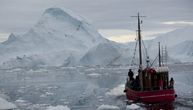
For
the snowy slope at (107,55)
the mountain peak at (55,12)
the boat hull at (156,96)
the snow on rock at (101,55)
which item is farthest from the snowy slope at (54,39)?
the boat hull at (156,96)

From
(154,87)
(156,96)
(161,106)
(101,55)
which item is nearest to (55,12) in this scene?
(101,55)

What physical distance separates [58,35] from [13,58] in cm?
1101

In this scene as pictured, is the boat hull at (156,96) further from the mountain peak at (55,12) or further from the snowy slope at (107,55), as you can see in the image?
the mountain peak at (55,12)

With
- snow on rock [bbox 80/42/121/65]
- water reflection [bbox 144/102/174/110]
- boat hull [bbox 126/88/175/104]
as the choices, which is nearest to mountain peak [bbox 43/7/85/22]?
snow on rock [bbox 80/42/121/65]

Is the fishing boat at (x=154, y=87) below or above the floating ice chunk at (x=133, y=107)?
above

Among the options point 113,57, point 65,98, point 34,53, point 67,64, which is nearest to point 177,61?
point 113,57

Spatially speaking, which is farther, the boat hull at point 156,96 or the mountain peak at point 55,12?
the mountain peak at point 55,12

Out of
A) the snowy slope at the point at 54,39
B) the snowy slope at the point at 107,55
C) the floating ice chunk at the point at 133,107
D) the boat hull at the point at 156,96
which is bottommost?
the floating ice chunk at the point at 133,107

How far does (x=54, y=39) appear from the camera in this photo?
88312mm

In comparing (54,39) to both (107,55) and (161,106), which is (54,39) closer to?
(107,55)

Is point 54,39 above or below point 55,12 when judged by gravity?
below

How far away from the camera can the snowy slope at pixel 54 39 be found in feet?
275

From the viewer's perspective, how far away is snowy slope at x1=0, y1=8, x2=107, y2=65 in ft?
275

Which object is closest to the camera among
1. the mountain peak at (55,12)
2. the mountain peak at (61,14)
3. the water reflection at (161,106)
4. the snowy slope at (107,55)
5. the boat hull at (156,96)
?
the water reflection at (161,106)
